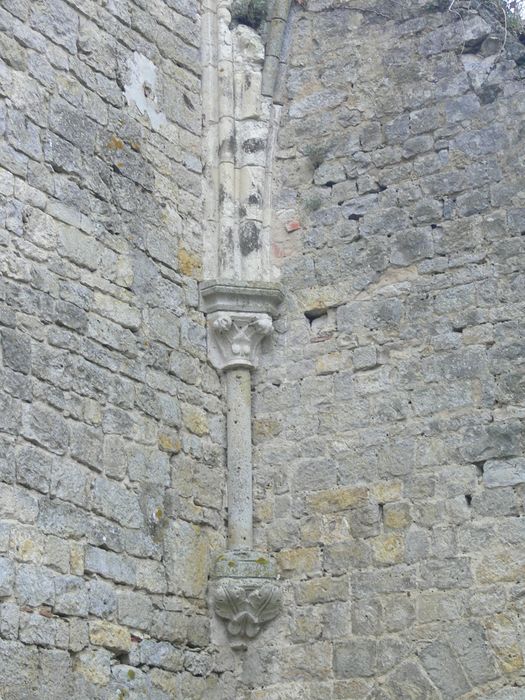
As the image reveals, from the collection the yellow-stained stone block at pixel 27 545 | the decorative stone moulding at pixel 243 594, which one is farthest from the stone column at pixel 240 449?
the yellow-stained stone block at pixel 27 545

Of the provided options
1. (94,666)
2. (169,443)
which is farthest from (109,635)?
(169,443)

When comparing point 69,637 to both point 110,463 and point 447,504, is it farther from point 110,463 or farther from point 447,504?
point 447,504

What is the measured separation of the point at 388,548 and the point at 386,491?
279 millimetres

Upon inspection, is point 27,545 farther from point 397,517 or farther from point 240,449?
point 397,517

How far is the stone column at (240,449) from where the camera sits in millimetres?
6793

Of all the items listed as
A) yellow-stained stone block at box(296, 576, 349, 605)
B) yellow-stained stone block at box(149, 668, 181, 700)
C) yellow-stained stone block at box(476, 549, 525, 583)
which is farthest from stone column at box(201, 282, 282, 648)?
yellow-stained stone block at box(476, 549, 525, 583)

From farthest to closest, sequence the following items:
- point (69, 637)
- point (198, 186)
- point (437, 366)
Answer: point (198, 186)
point (437, 366)
point (69, 637)

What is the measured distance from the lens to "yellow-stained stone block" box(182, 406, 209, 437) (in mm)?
7023

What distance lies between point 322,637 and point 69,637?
4.39 ft

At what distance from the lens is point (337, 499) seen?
6.93 m

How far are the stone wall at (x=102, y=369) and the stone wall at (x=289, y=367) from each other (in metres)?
0.01

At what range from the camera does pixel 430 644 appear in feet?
A: 21.1

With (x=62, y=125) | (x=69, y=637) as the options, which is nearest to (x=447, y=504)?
(x=69, y=637)

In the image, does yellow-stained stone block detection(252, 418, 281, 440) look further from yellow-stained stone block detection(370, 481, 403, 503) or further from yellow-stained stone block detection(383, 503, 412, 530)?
yellow-stained stone block detection(383, 503, 412, 530)
